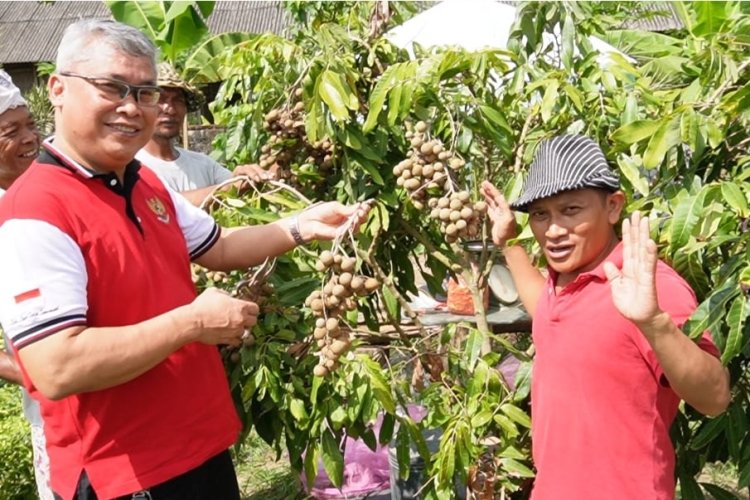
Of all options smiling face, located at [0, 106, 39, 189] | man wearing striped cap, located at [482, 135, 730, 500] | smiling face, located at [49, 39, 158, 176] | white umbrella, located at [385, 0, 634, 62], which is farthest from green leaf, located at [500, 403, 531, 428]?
white umbrella, located at [385, 0, 634, 62]

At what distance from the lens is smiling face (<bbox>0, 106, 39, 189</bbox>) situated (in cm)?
262

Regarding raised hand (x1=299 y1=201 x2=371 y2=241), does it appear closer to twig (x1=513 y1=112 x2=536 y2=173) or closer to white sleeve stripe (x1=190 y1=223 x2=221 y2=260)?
white sleeve stripe (x1=190 y1=223 x2=221 y2=260)

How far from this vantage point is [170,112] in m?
3.47

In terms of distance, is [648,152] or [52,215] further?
[648,152]

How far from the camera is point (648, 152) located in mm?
2027

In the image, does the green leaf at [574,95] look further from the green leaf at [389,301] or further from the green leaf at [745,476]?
the green leaf at [745,476]

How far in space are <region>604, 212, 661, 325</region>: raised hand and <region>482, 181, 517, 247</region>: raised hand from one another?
0.53 metres

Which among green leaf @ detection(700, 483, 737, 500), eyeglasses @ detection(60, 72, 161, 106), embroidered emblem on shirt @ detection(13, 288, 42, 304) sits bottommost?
green leaf @ detection(700, 483, 737, 500)

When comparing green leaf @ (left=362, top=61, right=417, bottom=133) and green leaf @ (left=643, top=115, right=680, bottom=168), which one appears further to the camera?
green leaf @ (left=362, top=61, right=417, bottom=133)

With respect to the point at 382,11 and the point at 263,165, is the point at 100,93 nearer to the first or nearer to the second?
the point at 263,165

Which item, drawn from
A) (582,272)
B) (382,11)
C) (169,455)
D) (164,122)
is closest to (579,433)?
(582,272)

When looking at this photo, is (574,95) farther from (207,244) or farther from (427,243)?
(207,244)

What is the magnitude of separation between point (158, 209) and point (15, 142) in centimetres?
85

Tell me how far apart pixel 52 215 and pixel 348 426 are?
3.38 feet
